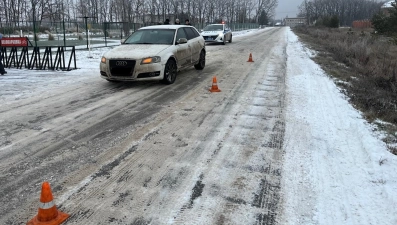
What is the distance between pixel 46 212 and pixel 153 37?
7.80 m

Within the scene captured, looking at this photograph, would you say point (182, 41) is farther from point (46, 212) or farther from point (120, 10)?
point (120, 10)

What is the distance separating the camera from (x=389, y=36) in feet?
111

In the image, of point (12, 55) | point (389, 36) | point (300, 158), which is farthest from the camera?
point (389, 36)

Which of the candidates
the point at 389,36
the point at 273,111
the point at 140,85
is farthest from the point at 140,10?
the point at 273,111

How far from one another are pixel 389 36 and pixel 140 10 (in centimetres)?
3541

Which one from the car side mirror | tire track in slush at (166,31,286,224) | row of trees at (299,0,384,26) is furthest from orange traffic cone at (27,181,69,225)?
row of trees at (299,0,384,26)

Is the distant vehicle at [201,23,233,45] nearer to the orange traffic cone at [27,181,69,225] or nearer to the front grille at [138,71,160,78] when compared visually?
the front grille at [138,71,160,78]

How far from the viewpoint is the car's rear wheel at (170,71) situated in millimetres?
9062

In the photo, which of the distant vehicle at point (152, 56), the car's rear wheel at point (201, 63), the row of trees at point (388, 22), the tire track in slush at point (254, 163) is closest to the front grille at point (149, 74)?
the distant vehicle at point (152, 56)

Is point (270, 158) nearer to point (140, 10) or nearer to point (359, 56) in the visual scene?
point (359, 56)

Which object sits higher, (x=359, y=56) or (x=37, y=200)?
(x=359, y=56)

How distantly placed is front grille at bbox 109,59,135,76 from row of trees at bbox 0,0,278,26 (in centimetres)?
1529

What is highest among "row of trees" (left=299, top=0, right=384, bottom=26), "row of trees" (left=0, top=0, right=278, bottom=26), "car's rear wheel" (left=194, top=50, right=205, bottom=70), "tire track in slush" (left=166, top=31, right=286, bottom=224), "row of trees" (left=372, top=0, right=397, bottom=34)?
"row of trees" (left=299, top=0, right=384, bottom=26)

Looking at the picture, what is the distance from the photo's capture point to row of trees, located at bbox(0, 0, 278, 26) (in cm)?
4200
